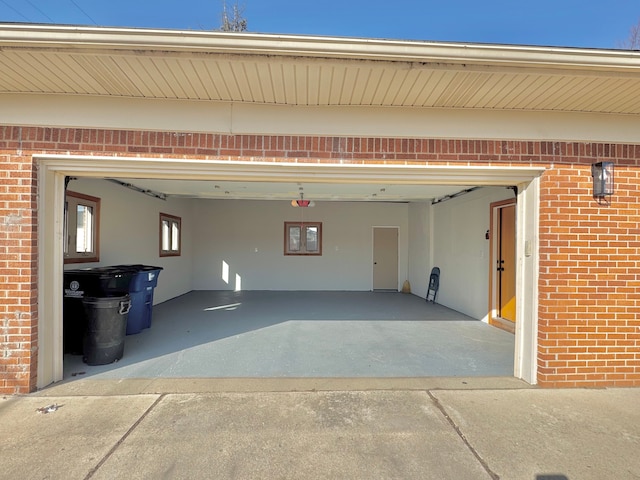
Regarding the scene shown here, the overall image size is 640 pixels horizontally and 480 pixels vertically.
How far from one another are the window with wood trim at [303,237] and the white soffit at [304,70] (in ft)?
A: 27.0

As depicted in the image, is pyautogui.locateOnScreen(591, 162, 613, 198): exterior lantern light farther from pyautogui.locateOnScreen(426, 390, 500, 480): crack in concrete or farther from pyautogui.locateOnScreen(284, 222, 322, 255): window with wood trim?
pyautogui.locateOnScreen(284, 222, 322, 255): window with wood trim

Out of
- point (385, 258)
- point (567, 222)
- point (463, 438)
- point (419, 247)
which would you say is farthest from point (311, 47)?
point (385, 258)

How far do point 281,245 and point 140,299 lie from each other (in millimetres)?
5977

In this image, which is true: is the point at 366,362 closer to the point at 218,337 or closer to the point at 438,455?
the point at 438,455

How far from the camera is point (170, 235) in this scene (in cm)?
959

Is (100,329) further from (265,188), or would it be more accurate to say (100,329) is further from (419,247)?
(419,247)

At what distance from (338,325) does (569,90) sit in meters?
4.95

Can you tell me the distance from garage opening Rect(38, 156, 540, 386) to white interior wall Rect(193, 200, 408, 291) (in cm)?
3

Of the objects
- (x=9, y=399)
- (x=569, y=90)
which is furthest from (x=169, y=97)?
(x=569, y=90)

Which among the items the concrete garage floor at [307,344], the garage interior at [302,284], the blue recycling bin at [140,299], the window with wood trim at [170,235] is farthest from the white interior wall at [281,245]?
the blue recycling bin at [140,299]

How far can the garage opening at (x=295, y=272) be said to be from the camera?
3689mm

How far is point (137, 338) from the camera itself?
5.51 meters

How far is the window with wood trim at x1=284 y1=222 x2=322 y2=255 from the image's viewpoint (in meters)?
11.6

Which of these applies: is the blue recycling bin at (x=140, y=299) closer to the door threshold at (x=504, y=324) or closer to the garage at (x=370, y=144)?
the garage at (x=370, y=144)
